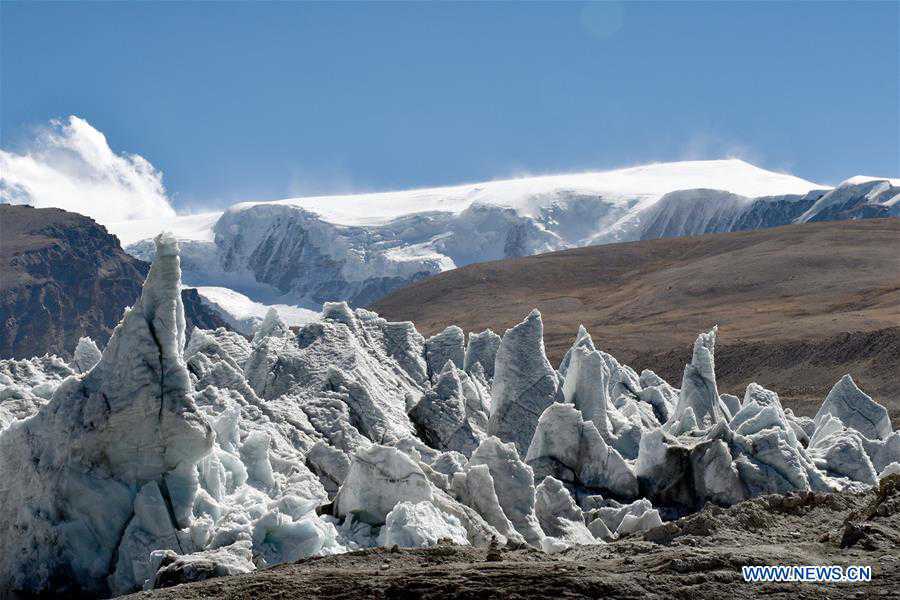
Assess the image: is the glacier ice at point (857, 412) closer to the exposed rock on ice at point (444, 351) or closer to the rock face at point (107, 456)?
the exposed rock on ice at point (444, 351)

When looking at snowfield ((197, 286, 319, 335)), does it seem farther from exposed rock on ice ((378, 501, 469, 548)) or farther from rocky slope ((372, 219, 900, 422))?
exposed rock on ice ((378, 501, 469, 548))

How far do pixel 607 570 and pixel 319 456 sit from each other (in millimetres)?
10866

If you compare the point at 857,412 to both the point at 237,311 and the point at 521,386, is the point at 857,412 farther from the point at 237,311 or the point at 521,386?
the point at 237,311

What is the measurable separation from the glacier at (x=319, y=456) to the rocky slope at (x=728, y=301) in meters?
40.9

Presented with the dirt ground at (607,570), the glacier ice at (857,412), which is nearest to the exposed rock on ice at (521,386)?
the glacier ice at (857,412)

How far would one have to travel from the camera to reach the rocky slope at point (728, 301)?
81250 mm

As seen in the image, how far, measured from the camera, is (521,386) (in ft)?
94.7

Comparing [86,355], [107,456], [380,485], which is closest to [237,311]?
[86,355]

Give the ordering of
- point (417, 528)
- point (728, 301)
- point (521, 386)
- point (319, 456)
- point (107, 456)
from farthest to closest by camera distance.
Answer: point (728, 301), point (521, 386), point (319, 456), point (107, 456), point (417, 528)

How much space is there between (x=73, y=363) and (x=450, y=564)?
2692 centimetres

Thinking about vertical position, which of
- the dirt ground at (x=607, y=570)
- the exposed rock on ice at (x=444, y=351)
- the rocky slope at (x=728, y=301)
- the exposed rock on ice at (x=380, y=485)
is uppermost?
the rocky slope at (x=728, y=301)

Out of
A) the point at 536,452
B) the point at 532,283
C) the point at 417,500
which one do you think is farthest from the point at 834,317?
the point at 417,500

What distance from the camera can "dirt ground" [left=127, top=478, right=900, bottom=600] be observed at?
10.6 meters

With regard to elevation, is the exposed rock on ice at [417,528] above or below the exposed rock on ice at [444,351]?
below
